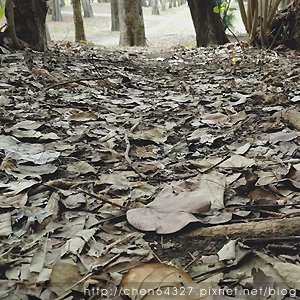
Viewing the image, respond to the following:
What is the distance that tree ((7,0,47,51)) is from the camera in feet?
16.6

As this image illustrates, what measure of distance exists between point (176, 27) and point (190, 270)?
2278cm

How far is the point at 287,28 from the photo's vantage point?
621 centimetres

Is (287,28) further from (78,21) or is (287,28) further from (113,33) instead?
(113,33)

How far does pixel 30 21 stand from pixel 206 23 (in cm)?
406

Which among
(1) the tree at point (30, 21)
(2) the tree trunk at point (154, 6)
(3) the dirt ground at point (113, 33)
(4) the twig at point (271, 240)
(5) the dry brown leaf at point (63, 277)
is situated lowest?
(3) the dirt ground at point (113, 33)

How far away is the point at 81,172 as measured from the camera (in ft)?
6.12

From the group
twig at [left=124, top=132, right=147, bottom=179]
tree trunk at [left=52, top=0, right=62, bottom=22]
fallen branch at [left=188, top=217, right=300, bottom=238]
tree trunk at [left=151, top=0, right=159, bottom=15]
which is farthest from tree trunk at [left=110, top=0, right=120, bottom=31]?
fallen branch at [left=188, top=217, right=300, bottom=238]

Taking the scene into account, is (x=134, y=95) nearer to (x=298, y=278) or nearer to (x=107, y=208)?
(x=107, y=208)

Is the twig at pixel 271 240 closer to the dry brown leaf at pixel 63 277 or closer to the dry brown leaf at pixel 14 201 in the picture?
the dry brown leaf at pixel 63 277

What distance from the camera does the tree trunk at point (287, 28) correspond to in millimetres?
5988

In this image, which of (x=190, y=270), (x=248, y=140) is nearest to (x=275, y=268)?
(x=190, y=270)

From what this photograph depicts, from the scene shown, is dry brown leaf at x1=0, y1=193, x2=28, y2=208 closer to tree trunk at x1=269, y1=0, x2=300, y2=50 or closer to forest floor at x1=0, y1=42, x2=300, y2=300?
forest floor at x1=0, y1=42, x2=300, y2=300

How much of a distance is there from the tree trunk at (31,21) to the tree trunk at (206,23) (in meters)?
3.58

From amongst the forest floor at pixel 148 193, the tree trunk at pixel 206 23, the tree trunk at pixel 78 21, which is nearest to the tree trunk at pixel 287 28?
the tree trunk at pixel 206 23
